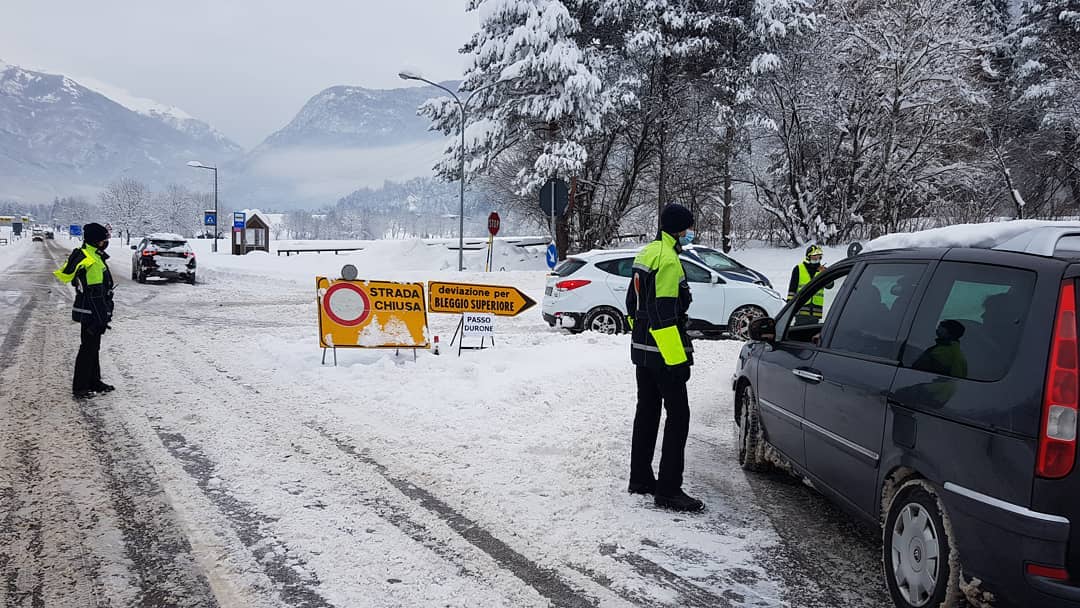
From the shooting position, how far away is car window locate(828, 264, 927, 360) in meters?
3.58

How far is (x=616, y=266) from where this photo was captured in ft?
41.3

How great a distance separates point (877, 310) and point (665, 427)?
154cm

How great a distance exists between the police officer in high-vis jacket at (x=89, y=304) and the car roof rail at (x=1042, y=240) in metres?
7.83

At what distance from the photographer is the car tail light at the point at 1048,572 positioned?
96.3 inches

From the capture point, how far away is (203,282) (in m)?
25.2

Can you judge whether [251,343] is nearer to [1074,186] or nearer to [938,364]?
[938,364]

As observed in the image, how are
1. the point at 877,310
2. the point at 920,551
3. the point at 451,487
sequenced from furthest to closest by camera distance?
1. the point at 451,487
2. the point at 877,310
3. the point at 920,551

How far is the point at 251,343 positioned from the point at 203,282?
15.9 m

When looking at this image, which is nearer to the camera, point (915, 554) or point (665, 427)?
point (915, 554)

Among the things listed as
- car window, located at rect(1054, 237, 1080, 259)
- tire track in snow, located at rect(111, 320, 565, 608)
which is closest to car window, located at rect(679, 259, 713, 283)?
tire track in snow, located at rect(111, 320, 565, 608)

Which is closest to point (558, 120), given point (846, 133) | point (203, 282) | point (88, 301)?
point (846, 133)

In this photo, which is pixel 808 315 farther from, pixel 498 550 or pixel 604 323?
pixel 604 323

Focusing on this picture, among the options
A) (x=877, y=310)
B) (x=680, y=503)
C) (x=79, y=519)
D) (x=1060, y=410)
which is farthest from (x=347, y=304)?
(x=1060, y=410)

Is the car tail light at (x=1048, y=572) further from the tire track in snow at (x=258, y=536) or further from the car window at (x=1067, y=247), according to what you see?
the tire track in snow at (x=258, y=536)
